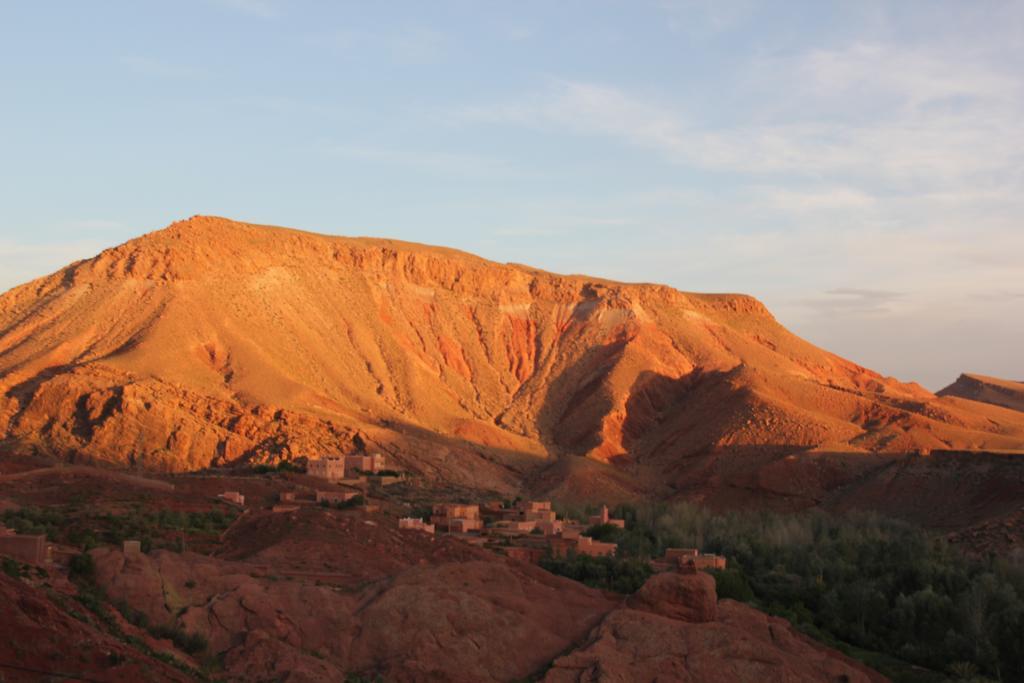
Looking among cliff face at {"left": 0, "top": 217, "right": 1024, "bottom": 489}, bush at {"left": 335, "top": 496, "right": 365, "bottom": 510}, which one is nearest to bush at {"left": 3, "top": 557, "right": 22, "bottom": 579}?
bush at {"left": 335, "top": 496, "right": 365, "bottom": 510}

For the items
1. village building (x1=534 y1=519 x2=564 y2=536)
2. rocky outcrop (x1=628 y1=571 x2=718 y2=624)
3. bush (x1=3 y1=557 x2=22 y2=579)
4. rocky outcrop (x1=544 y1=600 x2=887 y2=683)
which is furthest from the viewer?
village building (x1=534 y1=519 x2=564 y2=536)

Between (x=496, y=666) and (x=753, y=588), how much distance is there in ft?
57.2

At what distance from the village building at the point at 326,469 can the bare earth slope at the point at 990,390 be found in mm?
67173

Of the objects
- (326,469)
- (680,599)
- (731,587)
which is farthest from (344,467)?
(680,599)

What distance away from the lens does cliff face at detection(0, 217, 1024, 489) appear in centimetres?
5678

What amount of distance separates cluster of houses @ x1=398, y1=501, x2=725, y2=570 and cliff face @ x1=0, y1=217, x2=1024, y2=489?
44.4 feet

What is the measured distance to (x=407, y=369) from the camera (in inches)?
2862

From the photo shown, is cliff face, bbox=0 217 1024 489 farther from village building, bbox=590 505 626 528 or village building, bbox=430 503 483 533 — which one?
village building, bbox=430 503 483 533

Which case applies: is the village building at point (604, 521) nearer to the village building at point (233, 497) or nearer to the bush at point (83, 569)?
the village building at point (233, 497)

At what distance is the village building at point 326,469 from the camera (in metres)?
49.4

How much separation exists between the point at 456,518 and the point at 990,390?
255 ft

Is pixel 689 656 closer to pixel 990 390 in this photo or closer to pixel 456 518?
pixel 456 518

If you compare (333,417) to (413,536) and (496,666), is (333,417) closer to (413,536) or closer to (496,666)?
(413,536)

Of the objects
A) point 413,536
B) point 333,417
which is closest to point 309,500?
point 413,536
